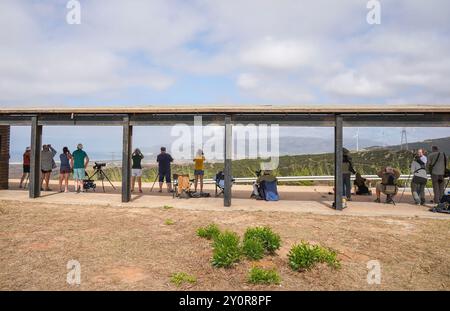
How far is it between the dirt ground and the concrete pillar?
4928mm

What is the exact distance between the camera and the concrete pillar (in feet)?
43.3

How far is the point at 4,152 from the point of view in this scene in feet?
43.7

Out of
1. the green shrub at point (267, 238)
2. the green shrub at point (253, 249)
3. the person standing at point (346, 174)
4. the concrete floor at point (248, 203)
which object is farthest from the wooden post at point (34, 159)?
the person standing at point (346, 174)

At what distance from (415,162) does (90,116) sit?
11197 millimetres

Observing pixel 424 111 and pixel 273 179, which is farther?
pixel 273 179

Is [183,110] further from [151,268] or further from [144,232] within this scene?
[151,268]

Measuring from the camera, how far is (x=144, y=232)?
727cm

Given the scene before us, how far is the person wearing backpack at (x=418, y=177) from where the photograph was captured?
10523 millimetres

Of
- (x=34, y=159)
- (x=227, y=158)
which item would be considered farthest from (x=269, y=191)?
(x=34, y=159)

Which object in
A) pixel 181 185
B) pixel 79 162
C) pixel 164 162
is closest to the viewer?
pixel 181 185

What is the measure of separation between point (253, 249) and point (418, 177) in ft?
25.4

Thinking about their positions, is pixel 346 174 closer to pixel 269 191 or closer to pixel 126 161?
pixel 269 191
